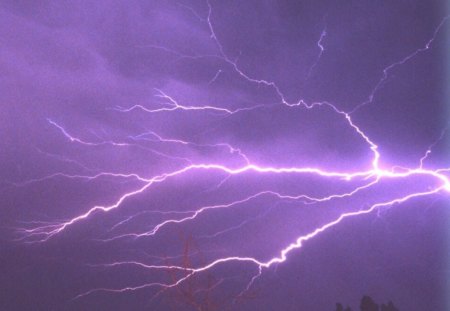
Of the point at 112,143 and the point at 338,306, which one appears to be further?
the point at 112,143

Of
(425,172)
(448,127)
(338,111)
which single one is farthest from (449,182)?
(338,111)

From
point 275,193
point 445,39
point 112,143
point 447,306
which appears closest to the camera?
point 445,39

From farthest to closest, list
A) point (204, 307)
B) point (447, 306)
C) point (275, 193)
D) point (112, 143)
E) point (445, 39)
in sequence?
point (447, 306)
point (275, 193)
point (112, 143)
point (445, 39)
point (204, 307)

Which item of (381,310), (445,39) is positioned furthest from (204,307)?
(445,39)

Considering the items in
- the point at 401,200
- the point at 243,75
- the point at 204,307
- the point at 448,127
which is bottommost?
the point at 204,307

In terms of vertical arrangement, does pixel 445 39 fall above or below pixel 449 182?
above

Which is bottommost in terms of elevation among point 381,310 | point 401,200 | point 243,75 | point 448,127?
point 381,310

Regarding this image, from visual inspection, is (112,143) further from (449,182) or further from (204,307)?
(449,182)

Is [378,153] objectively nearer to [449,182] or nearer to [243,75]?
[449,182]

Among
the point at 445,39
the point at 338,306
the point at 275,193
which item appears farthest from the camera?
the point at 275,193
